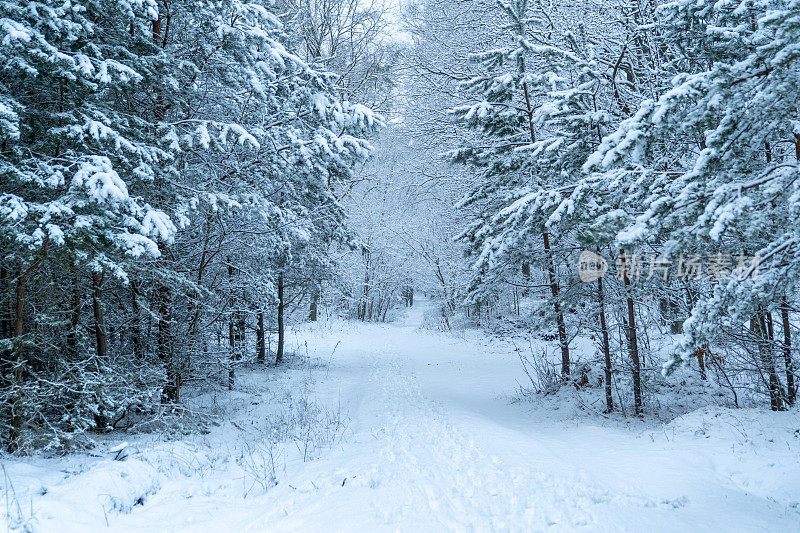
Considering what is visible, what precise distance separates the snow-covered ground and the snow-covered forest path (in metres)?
0.02

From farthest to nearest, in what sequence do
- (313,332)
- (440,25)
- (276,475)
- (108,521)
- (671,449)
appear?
1. (313,332)
2. (440,25)
3. (671,449)
4. (276,475)
5. (108,521)

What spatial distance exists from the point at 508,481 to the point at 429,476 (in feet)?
2.87

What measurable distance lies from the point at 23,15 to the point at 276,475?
6035mm

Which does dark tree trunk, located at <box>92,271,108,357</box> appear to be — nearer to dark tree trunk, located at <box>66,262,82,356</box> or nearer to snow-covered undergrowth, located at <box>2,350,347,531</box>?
dark tree trunk, located at <box>66,262,82,356</box>

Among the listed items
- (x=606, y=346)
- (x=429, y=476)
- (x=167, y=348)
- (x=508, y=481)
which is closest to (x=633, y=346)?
(x=606, y=346)

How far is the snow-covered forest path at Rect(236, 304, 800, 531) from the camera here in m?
4.04

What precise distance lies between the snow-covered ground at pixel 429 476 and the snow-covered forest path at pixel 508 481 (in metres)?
0.02

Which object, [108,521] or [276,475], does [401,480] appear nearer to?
[276,475]

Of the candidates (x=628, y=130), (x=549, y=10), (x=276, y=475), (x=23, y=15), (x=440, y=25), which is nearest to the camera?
(x=628, y=130)

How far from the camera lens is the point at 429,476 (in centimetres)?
511

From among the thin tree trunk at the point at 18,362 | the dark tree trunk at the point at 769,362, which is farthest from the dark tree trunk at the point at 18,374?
the dark tree trunk at the point at 769,362

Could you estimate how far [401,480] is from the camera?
16.2 ft

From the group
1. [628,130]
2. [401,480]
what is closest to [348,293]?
[401,480]

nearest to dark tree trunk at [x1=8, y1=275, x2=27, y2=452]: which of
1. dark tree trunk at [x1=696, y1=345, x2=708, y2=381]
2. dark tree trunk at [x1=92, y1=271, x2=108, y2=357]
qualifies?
dark tree trunk at [x1=92, y1=271, x2=108, y2=357]
